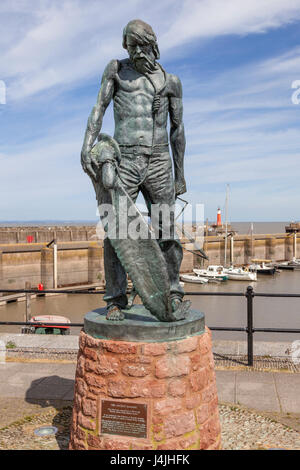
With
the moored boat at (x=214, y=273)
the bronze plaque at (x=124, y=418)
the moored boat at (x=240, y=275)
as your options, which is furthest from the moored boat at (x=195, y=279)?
the bronze plaque at (x=124, y=418)

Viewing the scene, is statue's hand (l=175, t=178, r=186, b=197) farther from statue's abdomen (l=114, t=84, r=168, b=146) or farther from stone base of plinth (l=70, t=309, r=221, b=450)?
stone base of plinth (l=70, t=309, r=221, b=450)

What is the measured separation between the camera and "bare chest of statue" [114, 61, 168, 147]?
14.4 feet

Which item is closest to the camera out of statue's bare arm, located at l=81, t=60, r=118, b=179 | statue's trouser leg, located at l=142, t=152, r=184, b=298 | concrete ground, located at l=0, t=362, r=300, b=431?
statue's bare arm, located at l=81, t=60, r=118, b=179

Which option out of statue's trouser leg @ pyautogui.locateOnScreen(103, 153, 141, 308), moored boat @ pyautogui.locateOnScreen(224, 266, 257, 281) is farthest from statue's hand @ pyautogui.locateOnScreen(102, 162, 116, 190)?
moored boat @ pyautogui.locateOnScreen(224, 266, 257, 281)

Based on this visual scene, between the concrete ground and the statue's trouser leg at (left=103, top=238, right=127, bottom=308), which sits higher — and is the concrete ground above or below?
below

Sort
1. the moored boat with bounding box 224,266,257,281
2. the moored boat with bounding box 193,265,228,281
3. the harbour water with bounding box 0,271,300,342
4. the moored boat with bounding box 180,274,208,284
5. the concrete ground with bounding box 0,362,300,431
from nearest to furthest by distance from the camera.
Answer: the concrete ground with bounding box 0,362,300,431 → the harbour water with bounding box 0,271,300,342 → the moored boat with bounding box 180,274,208,284 → the moored boat with bounding box 193,265,228,281 → the moored boat with bounding box 224,266,257,281

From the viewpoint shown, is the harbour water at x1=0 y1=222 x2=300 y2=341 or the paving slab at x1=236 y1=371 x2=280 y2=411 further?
the harbour water at x1=0 y1=222 x2=300 y2=341

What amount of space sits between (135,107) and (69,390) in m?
3.64

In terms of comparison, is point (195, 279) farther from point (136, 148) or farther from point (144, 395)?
point (144, 395)

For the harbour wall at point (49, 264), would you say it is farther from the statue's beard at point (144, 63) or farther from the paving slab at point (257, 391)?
the statue's beard at point (144, 63)

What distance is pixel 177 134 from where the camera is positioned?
15.8 feet

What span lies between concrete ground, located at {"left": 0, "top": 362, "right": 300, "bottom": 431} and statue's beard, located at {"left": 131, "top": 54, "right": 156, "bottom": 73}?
12.4 ft

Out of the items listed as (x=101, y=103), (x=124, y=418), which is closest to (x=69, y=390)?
(x=124, y=418)

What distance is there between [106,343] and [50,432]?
57.6 inches
